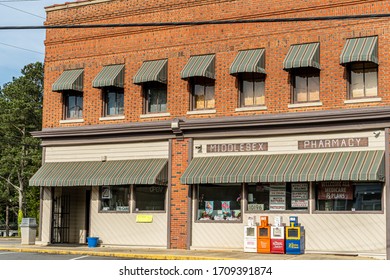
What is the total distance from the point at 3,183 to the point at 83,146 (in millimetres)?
33854

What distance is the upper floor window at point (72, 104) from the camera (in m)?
28.4

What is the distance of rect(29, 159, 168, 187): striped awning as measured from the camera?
83.1ft

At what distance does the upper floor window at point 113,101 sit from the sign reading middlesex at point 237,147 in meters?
4.65

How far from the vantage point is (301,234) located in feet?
73.7

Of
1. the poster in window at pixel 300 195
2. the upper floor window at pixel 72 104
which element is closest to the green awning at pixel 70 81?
the upper floor window at pixel 72 104

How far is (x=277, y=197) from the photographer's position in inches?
922

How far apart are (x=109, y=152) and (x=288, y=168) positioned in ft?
26.1

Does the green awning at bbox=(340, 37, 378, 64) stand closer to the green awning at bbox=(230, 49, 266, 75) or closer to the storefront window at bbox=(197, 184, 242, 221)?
the green awning at bbox=(230, 49, 266, 75)

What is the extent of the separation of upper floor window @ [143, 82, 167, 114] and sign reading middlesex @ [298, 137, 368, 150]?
606 cm

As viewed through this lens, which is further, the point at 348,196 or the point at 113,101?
the point at 113,101

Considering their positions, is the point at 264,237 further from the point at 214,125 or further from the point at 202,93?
the point at 202,93

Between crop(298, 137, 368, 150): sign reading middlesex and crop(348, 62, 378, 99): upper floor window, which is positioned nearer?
crop(298, 137, 368, 150): sign reading middlesex

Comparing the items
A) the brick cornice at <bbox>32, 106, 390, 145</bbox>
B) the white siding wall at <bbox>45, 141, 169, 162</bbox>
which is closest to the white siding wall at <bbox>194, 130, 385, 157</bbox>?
the brick cornice at <bbox>32, 106, 390, 145</bbox>

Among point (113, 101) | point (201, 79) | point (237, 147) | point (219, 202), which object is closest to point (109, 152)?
point (113, 101)
